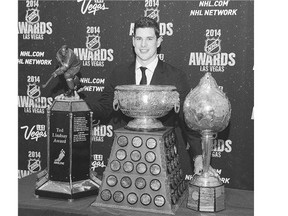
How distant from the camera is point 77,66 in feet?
8.41

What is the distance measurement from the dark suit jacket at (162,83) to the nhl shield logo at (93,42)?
0.45 m

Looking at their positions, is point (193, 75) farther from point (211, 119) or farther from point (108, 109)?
point (211, 119)

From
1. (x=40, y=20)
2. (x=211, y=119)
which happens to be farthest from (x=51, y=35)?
(x=211, y=119)

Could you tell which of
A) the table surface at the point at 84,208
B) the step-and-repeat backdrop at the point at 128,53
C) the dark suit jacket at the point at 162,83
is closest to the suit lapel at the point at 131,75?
the dark suit jacket at the point at 162,83

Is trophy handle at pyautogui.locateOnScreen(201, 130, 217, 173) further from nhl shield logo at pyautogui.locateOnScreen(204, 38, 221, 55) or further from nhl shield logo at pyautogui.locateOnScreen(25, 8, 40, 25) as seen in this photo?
nhl shield logo at pyautogui.locateOnScreen(25, 8, 40, 25)

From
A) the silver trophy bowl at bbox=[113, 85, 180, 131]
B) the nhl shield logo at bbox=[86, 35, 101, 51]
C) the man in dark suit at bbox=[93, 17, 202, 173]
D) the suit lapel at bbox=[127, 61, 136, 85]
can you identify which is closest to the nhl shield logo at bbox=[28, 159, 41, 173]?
the man in dark suit at bbox=[93, 17, 202, 173]

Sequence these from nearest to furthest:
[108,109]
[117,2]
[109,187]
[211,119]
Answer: [211,119] → [109,187] → [108,109] → [117,2]

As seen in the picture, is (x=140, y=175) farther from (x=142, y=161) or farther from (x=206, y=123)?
(x=206, y=123)

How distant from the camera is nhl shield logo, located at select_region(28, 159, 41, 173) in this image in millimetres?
3494

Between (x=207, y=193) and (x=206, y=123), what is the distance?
39 centimetres

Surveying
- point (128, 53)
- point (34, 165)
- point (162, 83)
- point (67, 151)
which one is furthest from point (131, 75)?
point (34, 165)

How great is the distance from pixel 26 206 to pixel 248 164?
5.12 ft

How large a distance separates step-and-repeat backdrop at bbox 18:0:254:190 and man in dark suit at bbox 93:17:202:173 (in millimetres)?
210

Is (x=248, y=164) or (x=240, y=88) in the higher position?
(x=240, y=88)
